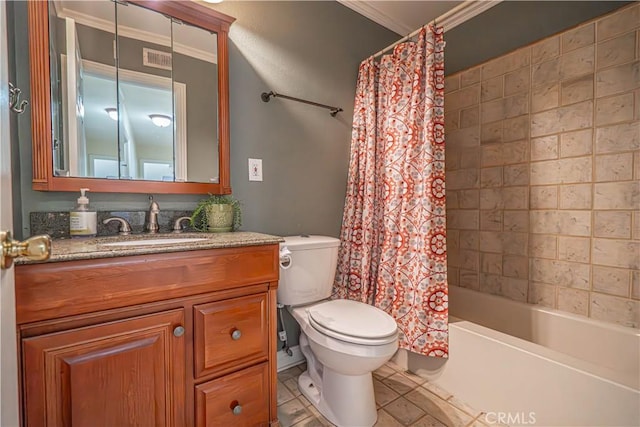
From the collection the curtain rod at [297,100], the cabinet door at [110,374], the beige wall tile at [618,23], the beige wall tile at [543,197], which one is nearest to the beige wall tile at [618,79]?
the beige wall tile at [618,23]

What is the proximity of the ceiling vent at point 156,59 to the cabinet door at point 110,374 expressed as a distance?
119 centimetres

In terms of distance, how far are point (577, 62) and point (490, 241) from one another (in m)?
1.17

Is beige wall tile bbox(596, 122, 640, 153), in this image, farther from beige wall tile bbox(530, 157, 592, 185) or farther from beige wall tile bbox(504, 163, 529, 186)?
beige wall tile bbox(504, 163, 529, 186)

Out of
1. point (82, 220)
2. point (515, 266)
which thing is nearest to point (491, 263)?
point (515, 266)

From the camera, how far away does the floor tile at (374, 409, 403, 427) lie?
53.5 inches

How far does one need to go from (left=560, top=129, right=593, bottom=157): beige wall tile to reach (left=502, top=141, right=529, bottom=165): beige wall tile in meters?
0.19

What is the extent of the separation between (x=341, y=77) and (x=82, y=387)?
210cm

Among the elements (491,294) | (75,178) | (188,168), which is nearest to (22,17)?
(75,178)

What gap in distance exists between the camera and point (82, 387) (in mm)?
847

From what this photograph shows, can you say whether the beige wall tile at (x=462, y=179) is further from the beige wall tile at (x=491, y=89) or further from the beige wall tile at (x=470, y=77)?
the beige wall tile at (x=470, y=77)

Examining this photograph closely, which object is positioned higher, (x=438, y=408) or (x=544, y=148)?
(x=544, y=148)

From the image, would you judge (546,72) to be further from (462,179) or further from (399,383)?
(399,383)

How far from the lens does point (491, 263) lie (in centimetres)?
206

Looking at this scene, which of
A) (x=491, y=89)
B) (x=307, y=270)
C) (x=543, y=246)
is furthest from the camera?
(x=491, y=89)
